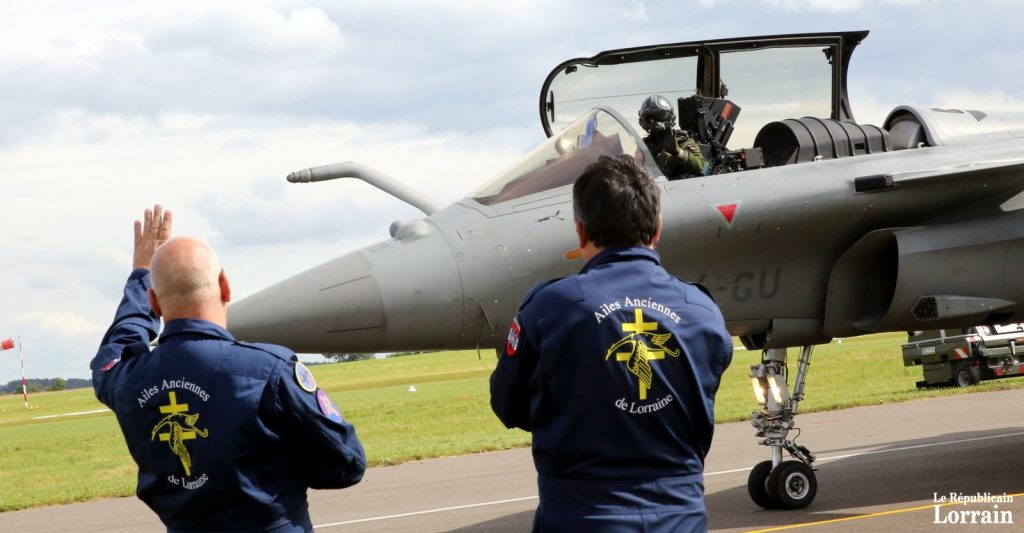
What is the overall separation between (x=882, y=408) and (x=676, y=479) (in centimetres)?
1588

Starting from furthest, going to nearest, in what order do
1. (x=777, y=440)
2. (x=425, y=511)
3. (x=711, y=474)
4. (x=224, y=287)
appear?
(x=711, y=474), (x=425, y=511), (x=777, y=440), (x=224, y=287)

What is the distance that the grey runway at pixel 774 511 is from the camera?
8664mm

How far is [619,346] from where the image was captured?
3.33m

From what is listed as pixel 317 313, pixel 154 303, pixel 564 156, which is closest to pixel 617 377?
pixel 154 303

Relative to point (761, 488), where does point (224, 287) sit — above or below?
above

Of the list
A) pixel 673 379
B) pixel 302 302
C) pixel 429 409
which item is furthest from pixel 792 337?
pixel 429 409

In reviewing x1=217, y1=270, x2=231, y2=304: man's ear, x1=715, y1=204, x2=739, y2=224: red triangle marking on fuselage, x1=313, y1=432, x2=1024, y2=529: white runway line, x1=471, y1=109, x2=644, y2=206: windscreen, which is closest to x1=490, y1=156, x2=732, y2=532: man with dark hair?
x1=217, y1=270, x2=231, y2=304: man's ear

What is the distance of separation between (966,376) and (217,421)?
21.9 metres

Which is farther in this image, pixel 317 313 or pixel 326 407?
pixel 317 313

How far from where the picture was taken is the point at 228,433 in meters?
3.28

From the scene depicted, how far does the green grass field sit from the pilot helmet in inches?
334

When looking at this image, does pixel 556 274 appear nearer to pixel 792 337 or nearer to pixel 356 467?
pixel 792 337

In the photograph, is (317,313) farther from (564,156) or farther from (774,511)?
(774,511)

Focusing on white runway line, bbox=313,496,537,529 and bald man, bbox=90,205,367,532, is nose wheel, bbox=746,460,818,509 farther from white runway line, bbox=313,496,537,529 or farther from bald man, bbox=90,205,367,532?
bald man, bbox=90,205,367,532
